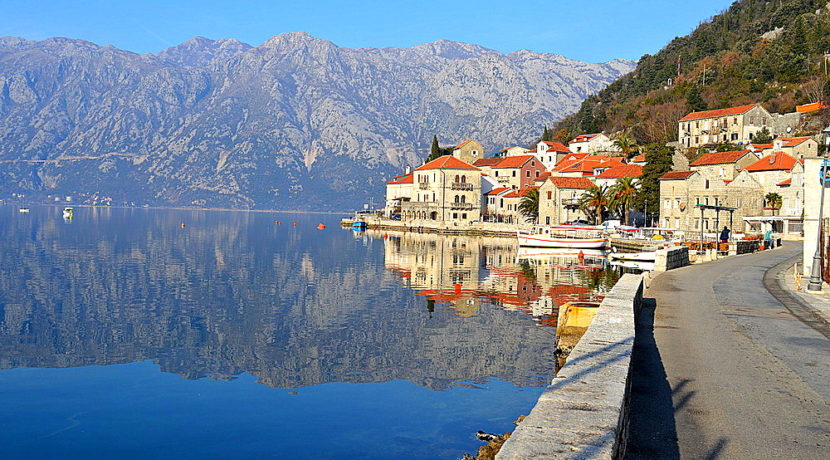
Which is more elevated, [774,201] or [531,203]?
[774,201]

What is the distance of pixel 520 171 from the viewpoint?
408 ft

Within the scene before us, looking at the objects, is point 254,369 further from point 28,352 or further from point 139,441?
point 28,352

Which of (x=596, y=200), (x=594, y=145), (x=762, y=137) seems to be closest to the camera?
(x=596, y=200)

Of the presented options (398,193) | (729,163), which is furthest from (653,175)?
(398,193)

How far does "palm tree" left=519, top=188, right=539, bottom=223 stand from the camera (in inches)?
4209

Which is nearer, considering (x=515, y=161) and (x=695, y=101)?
(x=695, y=101)

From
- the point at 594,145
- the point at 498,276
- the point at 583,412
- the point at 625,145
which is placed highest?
the point at 594,145

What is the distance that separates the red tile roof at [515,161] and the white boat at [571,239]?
36246 mm

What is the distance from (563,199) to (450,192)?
26855mm

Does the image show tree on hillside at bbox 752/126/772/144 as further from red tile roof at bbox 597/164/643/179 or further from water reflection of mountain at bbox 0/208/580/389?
water reflection of mountain at bbox 0/208/580/389

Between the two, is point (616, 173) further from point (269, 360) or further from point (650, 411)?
point (650, 411)

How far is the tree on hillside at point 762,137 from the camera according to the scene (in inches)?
4080

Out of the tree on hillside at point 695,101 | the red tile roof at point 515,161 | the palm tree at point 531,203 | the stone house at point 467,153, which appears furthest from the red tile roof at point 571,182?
the stone house at point 467,153

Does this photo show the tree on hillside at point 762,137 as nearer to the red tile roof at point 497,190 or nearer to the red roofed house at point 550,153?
the red roofed house at point 550,153
